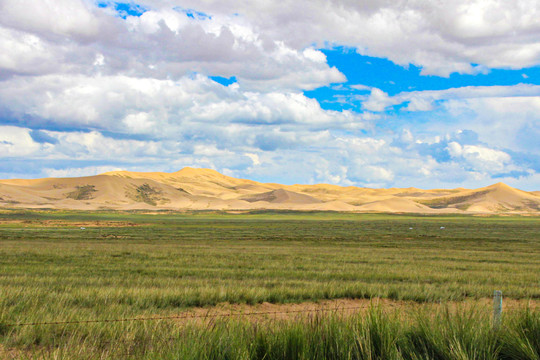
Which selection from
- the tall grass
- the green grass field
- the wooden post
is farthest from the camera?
the wooden post

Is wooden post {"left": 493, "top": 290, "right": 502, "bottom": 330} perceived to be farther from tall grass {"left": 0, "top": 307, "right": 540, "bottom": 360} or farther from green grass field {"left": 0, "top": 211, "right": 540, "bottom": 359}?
green grass field {"left": 0, "top": 211, "right": 540, "bottom": 359}

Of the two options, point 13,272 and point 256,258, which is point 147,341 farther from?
point 256,258

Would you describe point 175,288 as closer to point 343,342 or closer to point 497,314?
point 343,342

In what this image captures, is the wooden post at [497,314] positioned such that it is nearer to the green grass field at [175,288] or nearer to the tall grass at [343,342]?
the tall grass at [343,342]

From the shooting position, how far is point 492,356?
6176mm

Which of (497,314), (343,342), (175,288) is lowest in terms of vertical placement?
(175,288)

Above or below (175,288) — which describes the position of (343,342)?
above

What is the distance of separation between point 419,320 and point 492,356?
104 cm

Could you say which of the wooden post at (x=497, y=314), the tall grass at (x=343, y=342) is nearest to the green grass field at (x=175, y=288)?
the tall grass at (x=343, y=342)

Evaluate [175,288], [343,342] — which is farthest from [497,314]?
[175,288]

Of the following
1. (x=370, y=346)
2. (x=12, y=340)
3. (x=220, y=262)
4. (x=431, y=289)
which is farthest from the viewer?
(x=220, y=262)

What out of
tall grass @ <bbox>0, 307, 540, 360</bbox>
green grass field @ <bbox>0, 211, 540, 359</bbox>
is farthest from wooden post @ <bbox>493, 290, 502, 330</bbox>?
green grass field @ <bbox>0, 211, 540, 359</bbox>

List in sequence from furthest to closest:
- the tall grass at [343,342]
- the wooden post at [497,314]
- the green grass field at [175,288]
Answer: the wooden post at [497,314]
the green grass field at [175,288]
the tall grass at [343,342]

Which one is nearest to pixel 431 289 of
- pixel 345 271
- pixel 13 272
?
pixel 345 271
